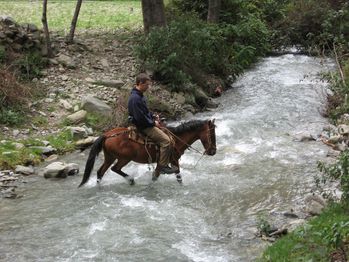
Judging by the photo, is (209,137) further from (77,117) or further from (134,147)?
(77,117)

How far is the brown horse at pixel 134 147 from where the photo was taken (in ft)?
37.4

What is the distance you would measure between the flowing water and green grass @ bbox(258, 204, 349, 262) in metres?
0.61

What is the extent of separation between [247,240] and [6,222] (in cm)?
485

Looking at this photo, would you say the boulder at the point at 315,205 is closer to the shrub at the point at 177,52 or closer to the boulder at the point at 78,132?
the boulder at the point at 78,132

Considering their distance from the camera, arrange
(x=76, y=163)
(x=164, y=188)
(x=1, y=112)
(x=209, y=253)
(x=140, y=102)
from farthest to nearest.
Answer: (x=1, y=112)
(x=76, y=163)
(x=164, y=188)
(x=140, y=102)
(x=209, y=253)

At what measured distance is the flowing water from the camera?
Result: 8703mm

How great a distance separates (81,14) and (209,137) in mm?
23867

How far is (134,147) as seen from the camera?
11.5m

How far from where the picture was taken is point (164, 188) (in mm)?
11641

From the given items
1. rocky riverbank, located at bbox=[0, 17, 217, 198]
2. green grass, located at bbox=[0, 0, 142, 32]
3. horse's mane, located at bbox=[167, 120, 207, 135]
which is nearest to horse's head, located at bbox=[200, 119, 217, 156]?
horse's mane, located at bbox=[167, 120, 207, 135]

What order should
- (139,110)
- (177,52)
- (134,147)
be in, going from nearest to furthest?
(139,110), (134,147), (177,52)

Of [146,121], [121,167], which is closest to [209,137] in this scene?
[146,121]

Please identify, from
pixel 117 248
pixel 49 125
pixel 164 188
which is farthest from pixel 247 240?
pixel 49 125

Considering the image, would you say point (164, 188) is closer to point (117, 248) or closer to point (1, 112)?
point (117, 248)
